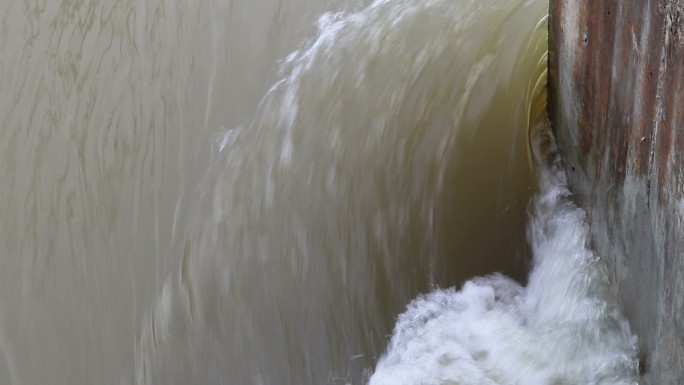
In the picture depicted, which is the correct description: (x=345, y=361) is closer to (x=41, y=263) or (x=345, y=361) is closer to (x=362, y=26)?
(x=41, y=263)

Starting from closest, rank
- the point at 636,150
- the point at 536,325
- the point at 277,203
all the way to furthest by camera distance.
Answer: the point at 636,150
the point at 536,325
the point at 277,203

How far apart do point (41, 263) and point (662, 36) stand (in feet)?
7.70

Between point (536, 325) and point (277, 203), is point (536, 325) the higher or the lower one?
the lower one

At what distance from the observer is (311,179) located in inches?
148

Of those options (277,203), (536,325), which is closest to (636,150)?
(536,325)

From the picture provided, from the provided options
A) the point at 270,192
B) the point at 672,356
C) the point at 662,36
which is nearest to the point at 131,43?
the point at 270,192

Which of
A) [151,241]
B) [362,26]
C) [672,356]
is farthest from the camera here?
[362,26]

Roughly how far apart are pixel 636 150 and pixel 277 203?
162 cm

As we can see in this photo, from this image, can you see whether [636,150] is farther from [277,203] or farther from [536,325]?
[277,203]

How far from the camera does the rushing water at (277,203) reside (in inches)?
127

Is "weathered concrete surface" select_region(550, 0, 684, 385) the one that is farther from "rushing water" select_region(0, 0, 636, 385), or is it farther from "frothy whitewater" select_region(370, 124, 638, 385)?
"rushing water" select_region(0, 0, 636, 385)

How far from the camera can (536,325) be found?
2.97 metres

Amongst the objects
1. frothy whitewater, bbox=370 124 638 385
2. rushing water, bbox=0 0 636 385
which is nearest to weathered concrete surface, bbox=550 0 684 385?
frothy whitewater, bbox=370 124 638 385

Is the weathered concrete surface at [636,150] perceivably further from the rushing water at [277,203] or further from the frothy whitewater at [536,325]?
the rushing water at [277,203]
